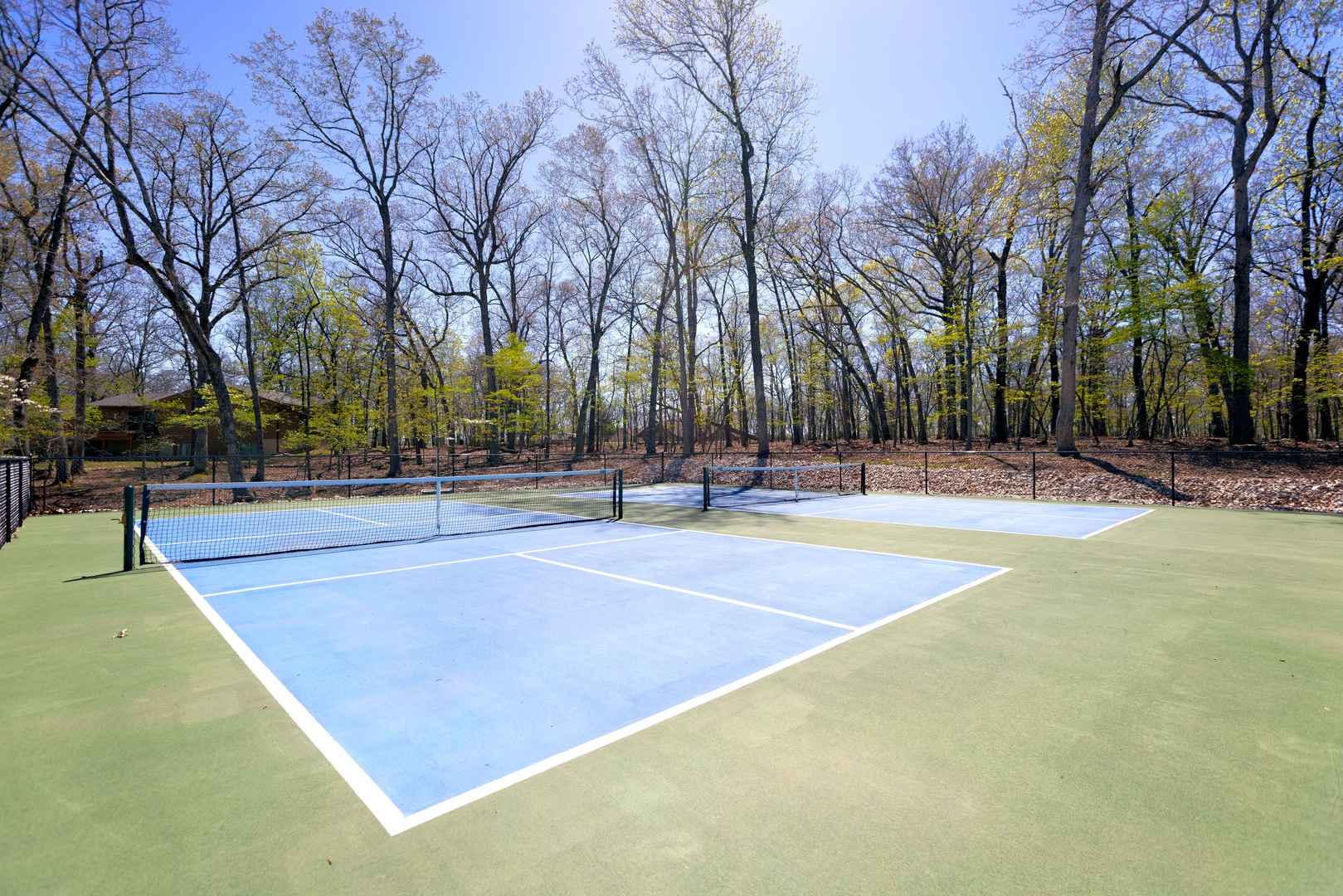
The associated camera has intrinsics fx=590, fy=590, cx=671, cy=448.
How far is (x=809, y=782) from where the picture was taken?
2686 mm

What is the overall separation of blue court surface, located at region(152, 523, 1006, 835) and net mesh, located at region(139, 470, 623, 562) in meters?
1.31

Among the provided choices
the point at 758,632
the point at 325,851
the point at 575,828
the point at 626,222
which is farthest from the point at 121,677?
the point at 626,222

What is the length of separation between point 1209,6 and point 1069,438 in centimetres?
1227

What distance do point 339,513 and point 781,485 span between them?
12.9 meters

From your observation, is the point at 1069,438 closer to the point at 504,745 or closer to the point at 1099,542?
the point at 1099,542

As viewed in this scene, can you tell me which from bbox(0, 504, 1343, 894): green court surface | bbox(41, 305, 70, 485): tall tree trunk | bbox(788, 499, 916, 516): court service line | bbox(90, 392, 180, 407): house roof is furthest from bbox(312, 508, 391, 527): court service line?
bbox(90, 392, 180, 407): house roof

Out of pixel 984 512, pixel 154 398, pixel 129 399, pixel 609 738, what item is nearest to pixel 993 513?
pixel 984 512

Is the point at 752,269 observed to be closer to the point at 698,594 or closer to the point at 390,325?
the point at 390,325

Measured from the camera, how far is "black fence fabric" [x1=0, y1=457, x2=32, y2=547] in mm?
10000

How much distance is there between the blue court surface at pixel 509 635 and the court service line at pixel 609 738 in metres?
0.01

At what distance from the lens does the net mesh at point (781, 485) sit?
1603 cm

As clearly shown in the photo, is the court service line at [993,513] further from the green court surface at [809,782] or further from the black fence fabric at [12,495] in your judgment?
the black fence fabric at [12,495]

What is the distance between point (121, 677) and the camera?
4047mm

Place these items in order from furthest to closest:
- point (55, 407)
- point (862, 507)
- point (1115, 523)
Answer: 1. point (55, 407)
2. point (862, 507)
3. point (1115, 523)
